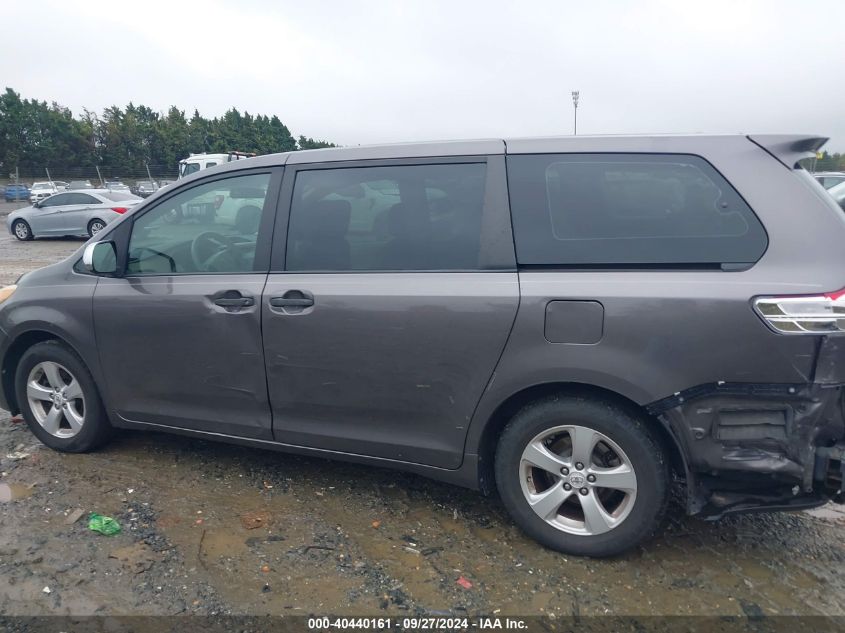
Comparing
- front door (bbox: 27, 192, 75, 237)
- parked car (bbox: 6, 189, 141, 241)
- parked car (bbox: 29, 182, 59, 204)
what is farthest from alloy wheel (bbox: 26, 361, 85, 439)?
parked car (bbox: 29, 182, 59, 204)

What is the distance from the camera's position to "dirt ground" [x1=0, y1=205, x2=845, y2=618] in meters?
2.69

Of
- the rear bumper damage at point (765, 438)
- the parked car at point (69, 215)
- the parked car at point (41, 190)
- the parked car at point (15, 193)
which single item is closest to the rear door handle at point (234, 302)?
the rear bumper damage at point (765, 438)

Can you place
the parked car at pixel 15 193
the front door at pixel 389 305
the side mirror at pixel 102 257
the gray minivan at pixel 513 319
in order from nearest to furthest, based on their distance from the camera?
the gray minivan at pixel 513 319
the front door at pixel 389 305
the side mirror at pixel 102 257
the parked car at pixel 15 193

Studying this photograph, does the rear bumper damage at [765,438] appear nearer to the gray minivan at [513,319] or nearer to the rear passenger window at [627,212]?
the gray minivan at [513,319]

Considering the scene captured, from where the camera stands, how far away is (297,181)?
11.3 ft

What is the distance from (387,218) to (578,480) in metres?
1.55

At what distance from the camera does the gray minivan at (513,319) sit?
258cm

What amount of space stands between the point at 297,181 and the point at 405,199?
2.11 feet

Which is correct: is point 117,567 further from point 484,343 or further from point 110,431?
point 484,343

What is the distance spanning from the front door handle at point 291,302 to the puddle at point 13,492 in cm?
183

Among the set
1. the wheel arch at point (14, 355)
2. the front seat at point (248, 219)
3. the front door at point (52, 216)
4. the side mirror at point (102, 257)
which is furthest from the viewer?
Answer: the front door at point (52, 216)

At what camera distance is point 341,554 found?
3033 mm

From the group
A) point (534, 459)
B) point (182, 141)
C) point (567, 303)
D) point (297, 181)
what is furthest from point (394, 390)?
point (182, 141)

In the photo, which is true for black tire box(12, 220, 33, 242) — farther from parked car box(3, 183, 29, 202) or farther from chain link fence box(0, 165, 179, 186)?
chain link fence box(0, 165, 179, 186)
